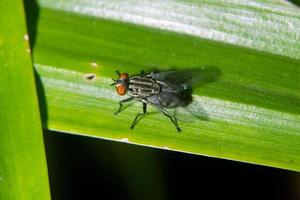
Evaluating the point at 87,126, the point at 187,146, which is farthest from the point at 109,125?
the point at 187,146

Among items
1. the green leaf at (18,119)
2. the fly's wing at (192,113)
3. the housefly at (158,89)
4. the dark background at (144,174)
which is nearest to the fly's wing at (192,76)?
the housefly at (158,89)

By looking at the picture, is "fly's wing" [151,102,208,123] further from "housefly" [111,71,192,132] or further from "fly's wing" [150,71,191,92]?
"fly's wing" [150,71,191,92]

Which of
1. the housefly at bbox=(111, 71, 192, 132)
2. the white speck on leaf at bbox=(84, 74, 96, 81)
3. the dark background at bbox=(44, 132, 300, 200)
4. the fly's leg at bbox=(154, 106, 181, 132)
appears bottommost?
the dark background at bbox=(44, 132, 300, 200)

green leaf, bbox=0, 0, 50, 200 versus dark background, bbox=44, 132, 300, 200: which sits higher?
green leaf, bbox=0, 0, 50, 200

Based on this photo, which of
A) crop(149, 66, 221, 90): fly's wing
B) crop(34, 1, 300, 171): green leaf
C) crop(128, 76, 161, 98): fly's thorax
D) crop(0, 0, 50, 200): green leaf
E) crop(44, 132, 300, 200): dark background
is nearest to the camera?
crop(0, 0, 50, 200): green leaf

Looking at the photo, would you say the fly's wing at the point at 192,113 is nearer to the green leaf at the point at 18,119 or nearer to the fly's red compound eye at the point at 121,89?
the fly's red compound eye at the point at 121,89

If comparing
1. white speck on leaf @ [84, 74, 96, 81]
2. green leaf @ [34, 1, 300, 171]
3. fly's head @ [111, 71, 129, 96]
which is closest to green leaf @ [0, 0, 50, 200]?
green leaf @ [34, 1, 300, 171]

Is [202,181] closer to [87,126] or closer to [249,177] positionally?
[249,177]

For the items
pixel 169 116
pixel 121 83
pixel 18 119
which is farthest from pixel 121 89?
pixel 18 119
